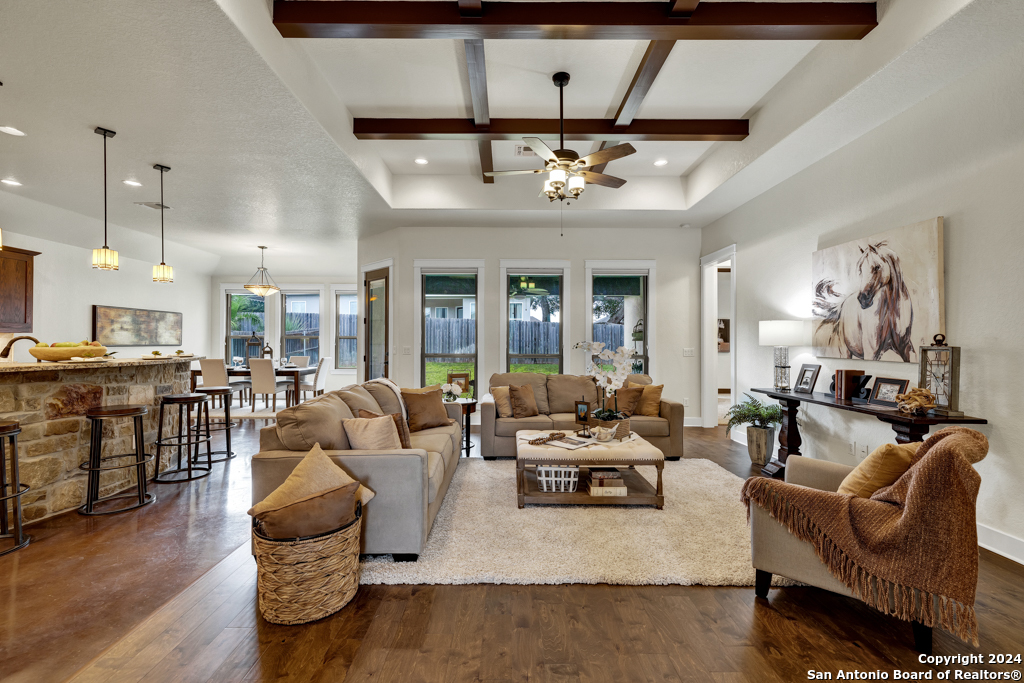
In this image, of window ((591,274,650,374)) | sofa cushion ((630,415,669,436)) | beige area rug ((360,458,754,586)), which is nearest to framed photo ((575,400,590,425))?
beige area rug ((360,458,754,586))

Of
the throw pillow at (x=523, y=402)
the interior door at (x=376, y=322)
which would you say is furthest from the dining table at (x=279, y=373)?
the throw pillow at (x=523, y=402)

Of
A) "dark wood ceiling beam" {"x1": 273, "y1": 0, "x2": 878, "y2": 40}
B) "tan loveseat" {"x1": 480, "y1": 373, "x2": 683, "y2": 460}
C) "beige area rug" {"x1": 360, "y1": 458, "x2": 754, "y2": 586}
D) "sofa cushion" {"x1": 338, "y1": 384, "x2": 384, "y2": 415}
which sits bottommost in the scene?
"beige area rug" {"x1": 360, "y1": 458, "x2": 754, "y2": 586}

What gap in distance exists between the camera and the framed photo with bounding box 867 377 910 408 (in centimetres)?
340

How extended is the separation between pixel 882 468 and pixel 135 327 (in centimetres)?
996

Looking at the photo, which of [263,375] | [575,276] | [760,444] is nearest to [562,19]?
[760,444]

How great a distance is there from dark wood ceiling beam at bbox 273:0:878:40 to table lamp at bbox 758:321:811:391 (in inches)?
92.9

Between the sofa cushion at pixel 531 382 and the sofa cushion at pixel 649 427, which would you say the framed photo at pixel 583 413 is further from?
the sofa cushion at pixel 531 382

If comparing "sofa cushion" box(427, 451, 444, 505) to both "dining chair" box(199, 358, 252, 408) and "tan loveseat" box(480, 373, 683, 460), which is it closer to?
"tan loveseat" box(480, 373, 683, 460)

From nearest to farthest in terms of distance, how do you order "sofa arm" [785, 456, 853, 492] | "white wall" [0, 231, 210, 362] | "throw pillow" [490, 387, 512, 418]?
"sofa arm" [785, 456, 853, 492] → "throw pillow" [490, 387, 512, 418] → "white wall" [0, 231, 210, 362]

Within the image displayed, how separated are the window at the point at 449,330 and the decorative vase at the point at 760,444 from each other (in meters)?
3.64

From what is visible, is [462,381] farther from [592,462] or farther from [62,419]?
[62,419]

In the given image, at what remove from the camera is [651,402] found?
486 centimetres

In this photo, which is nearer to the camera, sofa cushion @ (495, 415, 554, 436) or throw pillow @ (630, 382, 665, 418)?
sofa cushion @ (495, 415, 554, 436)

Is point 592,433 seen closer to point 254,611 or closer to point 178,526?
point 254,611
